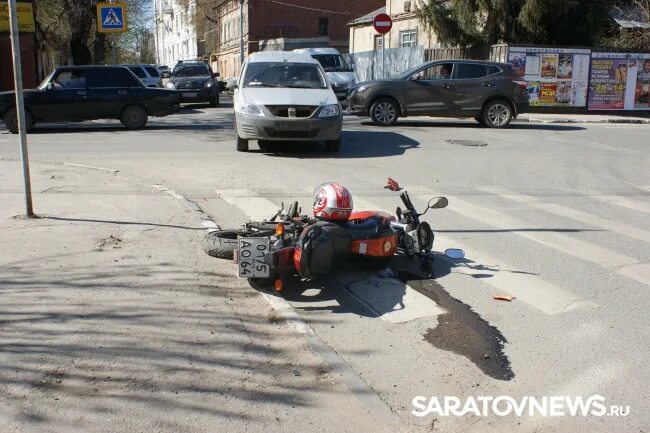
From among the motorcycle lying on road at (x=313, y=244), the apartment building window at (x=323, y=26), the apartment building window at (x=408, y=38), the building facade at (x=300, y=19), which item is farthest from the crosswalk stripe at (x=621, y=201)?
the apartment building window at (x=323, y=26)

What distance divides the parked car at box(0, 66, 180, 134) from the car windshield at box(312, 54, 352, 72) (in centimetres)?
922

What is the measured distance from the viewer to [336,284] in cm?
560

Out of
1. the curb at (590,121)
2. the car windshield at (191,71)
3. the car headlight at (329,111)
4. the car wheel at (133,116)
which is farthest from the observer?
the car windshield at (191,71)

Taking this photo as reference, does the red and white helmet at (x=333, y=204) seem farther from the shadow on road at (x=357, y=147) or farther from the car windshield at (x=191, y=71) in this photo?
the car windshield at (x=191, y=71)

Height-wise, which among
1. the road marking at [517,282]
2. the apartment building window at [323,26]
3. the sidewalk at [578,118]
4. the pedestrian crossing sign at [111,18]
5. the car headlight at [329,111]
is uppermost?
the apartment building window at [323,26]

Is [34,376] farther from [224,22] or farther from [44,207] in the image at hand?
[224,22]

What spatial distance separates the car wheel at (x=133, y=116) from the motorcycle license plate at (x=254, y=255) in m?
13.4

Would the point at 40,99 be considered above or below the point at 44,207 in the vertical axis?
→ above

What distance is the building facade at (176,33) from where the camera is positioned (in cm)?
7725

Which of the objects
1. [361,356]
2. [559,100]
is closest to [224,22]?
[559,100]

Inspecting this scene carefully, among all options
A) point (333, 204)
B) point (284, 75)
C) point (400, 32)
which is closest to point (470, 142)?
point (284, 75)

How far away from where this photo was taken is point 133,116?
17438 mm

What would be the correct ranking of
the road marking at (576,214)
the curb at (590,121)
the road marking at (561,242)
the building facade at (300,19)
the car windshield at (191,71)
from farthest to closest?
the building facade at (300,19)
the car windshield at (191,71)
the curb at (590,121)
the road marking at (576,214)
the road marking at (561,242)

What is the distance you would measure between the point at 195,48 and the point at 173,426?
80.5 m
